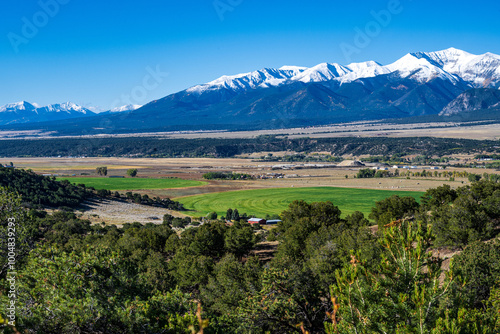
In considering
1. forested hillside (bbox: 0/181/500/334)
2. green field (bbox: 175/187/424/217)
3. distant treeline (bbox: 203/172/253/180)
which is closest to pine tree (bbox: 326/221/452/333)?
forested hillside (bbox: 0/181/500/334)

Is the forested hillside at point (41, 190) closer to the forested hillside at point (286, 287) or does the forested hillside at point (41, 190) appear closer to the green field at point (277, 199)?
the green field at point (277, 199)

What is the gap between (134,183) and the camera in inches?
5246

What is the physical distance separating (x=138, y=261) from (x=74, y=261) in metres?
20.5

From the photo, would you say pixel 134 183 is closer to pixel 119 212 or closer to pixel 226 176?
pixel 226 176

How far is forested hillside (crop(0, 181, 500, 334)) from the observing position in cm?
1268

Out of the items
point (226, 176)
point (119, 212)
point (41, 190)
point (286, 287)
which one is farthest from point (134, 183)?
point (286, 287)

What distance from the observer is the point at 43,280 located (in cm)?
1680

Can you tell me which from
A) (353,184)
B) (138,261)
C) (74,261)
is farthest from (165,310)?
(353,184)

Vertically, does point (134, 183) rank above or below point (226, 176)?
above

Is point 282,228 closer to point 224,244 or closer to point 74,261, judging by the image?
point 224,244

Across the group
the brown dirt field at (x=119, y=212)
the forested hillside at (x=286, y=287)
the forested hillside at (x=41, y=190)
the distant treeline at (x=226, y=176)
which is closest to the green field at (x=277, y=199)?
the brown dirt field at (x=119, y=212)

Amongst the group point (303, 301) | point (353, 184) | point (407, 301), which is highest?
point (407, 301)

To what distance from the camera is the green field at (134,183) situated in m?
125

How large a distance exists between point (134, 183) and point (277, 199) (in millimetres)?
52365
